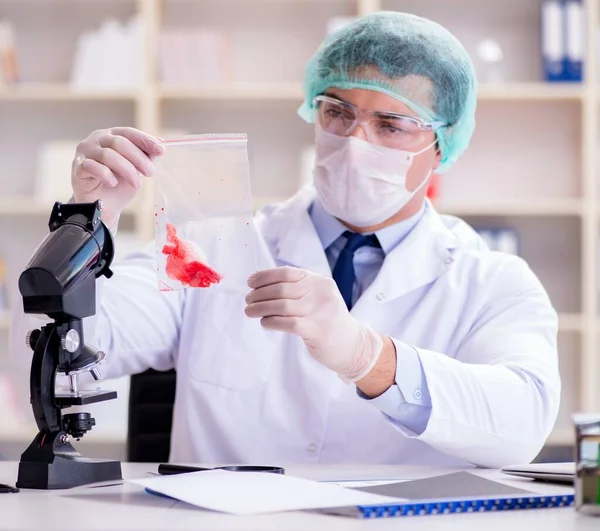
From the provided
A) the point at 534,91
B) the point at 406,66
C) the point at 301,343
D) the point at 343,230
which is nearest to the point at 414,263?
the point at 343,230

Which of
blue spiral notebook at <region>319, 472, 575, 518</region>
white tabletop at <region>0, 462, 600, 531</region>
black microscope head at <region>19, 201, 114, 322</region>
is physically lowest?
white tabletop at <region>0, 462, 600, 531</region>

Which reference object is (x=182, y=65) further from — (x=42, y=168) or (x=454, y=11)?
(x=454, y=11)

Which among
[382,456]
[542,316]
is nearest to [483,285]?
[542,316]

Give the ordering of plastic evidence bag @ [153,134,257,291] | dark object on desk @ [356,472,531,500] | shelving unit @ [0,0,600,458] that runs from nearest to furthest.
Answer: dark object on desk @ [356,472,531,500] < plastic evidence bag @ [153,134,257,291] < shelving unit @ [0,0,600,458]

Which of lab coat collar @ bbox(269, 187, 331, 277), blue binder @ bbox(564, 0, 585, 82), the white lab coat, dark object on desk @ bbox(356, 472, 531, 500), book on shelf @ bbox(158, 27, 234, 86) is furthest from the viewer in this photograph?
book on shelf @ bbox(158, 27, 234, 86)

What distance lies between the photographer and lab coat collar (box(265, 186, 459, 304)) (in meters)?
1.84

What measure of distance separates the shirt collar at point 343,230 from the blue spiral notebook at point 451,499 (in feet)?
2.46

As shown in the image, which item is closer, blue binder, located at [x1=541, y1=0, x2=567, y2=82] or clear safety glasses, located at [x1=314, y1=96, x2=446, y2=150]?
clear safety glasses, located at [x1=314, y1=96, x2=446, y2=150]

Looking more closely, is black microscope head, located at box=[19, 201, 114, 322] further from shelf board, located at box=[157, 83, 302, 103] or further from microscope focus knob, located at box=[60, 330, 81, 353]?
shelf board, located at box=[157, 83, 302, 103]

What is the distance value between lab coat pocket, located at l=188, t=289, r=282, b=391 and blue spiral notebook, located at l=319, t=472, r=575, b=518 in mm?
632

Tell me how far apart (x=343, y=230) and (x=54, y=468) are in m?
0.87

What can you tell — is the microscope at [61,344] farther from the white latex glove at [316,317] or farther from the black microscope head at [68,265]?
the white latex glove at [316,317]

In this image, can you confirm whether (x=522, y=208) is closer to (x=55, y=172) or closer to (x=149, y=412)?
(x=55, y=172)

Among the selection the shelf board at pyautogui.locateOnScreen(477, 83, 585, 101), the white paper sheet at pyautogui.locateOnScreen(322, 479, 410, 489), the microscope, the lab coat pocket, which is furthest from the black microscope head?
the shelf board at pyautogui.locateOnScreen(477, 83, 585, 101)
